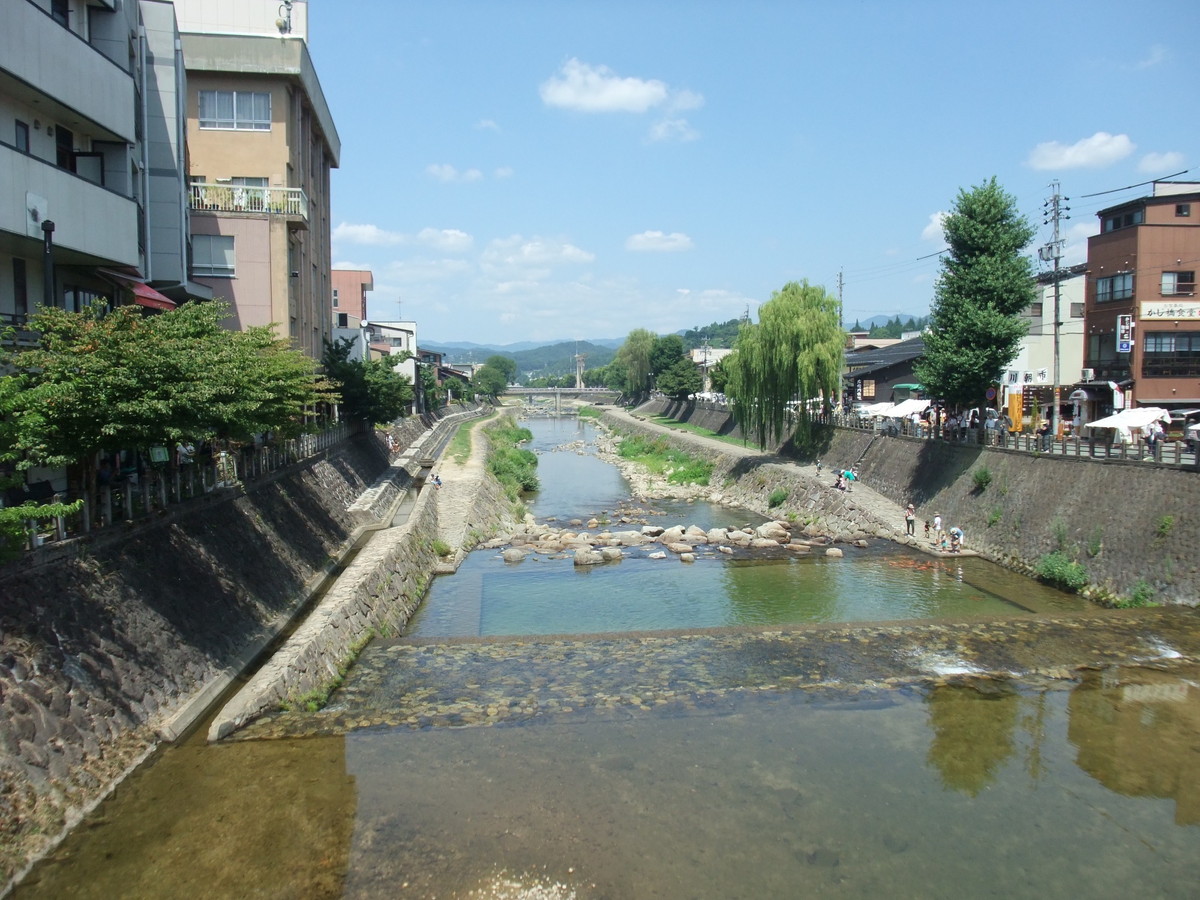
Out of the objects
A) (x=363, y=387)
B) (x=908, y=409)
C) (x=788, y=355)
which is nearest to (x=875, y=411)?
(x=908, y=409)

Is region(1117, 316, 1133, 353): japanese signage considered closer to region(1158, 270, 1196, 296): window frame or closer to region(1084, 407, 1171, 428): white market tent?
region(1158, 270, 1196, 296): window frame

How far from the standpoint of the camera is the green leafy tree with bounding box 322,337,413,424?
122 feet

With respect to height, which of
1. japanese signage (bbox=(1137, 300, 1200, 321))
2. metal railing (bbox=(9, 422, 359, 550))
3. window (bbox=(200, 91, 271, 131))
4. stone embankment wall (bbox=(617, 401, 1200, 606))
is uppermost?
window (bbox=(200, 91, 271, 131))

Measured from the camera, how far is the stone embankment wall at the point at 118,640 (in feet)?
31.5

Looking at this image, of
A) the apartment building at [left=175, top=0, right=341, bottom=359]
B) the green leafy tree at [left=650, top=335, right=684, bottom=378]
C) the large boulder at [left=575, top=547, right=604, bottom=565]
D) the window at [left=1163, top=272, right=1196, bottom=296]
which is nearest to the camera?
the large boulder at [left=575, top=547, right=604, bottom=565]

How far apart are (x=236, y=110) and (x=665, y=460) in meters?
34.5

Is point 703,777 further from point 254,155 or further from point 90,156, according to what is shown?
point 254,155

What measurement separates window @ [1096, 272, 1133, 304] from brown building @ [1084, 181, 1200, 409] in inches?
1.6

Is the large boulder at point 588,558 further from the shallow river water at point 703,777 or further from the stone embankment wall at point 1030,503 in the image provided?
the stone embankment wall at point 1030,503

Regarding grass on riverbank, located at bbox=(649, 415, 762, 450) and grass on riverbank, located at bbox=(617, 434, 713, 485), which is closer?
grass on riverbank, located at bbox=(617, 434, 713, 485)

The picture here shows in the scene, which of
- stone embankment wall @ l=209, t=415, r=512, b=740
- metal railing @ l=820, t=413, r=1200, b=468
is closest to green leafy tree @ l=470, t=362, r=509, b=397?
metal railing @ l=820, t=413, r=1200, b=468

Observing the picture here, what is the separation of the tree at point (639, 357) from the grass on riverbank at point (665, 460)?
35.5 m

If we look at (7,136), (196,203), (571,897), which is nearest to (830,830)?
(571,897)

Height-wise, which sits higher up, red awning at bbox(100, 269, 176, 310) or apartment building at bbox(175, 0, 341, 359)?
apartment building at bbox(175, 0, 341, 359)
